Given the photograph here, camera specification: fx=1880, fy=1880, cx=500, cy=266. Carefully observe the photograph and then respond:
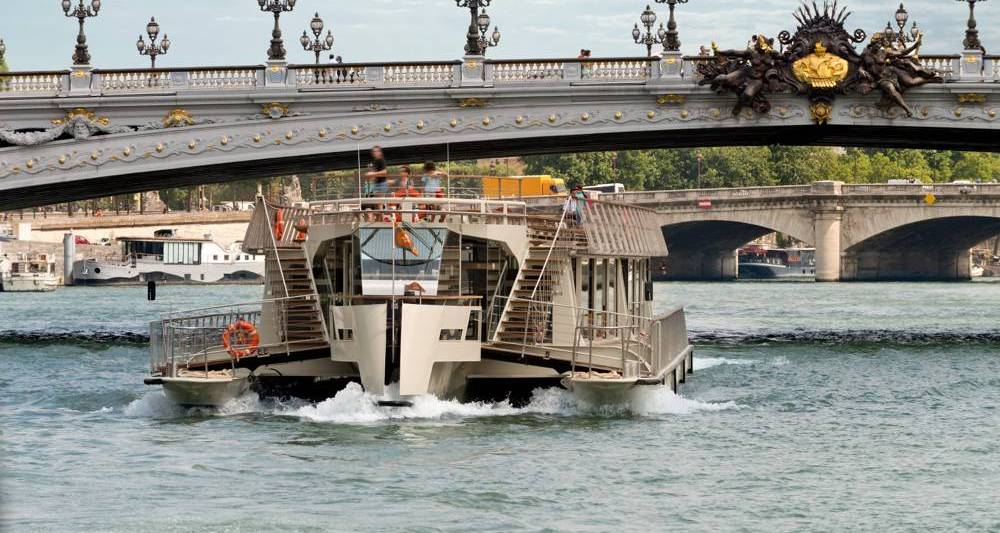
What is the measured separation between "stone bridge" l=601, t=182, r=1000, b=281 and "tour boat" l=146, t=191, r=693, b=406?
75.8 meters

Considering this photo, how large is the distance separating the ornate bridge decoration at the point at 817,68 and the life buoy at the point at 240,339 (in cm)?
2239

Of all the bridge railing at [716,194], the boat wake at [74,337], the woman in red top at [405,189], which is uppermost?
the bridge railing at [716,194]

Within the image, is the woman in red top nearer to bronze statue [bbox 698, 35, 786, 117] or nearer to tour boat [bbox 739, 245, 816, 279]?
bronze statue [bbox 698, 35, 786, 117]

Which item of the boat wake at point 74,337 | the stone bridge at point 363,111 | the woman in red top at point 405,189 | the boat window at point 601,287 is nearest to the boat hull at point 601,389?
the woman in red top at point 405,189

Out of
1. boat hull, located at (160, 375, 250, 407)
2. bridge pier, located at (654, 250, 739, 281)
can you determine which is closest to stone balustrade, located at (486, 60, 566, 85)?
boat hull, located at (160, 375, 250, 407)

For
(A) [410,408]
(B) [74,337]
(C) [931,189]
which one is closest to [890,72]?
(A) [410,408]

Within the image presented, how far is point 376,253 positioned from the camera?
108 feet

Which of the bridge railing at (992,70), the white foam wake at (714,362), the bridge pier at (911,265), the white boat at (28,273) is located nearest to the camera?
the white foam wake at (714,362)

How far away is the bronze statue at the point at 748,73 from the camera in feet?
175

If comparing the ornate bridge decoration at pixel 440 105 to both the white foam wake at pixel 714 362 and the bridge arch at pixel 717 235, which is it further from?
the bridge arch at pixel 717 235

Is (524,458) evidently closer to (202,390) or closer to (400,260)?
(400,260)

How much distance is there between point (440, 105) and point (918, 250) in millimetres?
87326

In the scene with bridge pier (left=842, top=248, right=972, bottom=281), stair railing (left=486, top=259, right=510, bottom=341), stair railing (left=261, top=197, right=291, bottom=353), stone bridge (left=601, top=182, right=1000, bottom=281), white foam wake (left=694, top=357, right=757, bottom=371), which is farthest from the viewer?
bridge pier (left=842, top=248, right=972, bottom=281)

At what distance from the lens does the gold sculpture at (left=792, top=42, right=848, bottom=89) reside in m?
53.3
